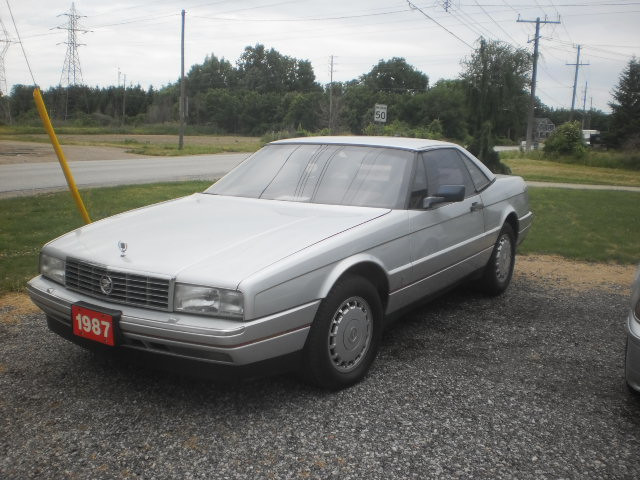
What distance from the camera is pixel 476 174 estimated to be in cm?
518

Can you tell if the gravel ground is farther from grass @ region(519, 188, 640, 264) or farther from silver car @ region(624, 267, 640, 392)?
grass @ region(519, 188, 640, 264)

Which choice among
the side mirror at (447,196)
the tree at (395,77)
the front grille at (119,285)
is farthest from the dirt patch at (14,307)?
the tree at (395,77)

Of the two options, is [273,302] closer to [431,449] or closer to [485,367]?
[431,449]

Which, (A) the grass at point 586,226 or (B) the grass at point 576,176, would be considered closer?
(A) the grass at point 586,226

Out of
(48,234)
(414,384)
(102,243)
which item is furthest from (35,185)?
(414,384)

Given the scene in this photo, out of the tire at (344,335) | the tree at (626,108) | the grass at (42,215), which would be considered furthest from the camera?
the tree at (626,108)

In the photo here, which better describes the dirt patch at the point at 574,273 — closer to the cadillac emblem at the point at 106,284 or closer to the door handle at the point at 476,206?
the door handle at the point at 476,206

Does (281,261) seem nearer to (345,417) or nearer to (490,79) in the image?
(345,417)

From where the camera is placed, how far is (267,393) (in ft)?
11.1

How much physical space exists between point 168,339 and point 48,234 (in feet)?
17.6

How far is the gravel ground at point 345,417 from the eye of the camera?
2650 mm

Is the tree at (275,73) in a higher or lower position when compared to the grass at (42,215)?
higher

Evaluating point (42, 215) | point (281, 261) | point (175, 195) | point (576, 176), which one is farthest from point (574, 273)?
point (576, 176)

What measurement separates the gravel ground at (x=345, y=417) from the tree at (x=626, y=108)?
48822 mm
